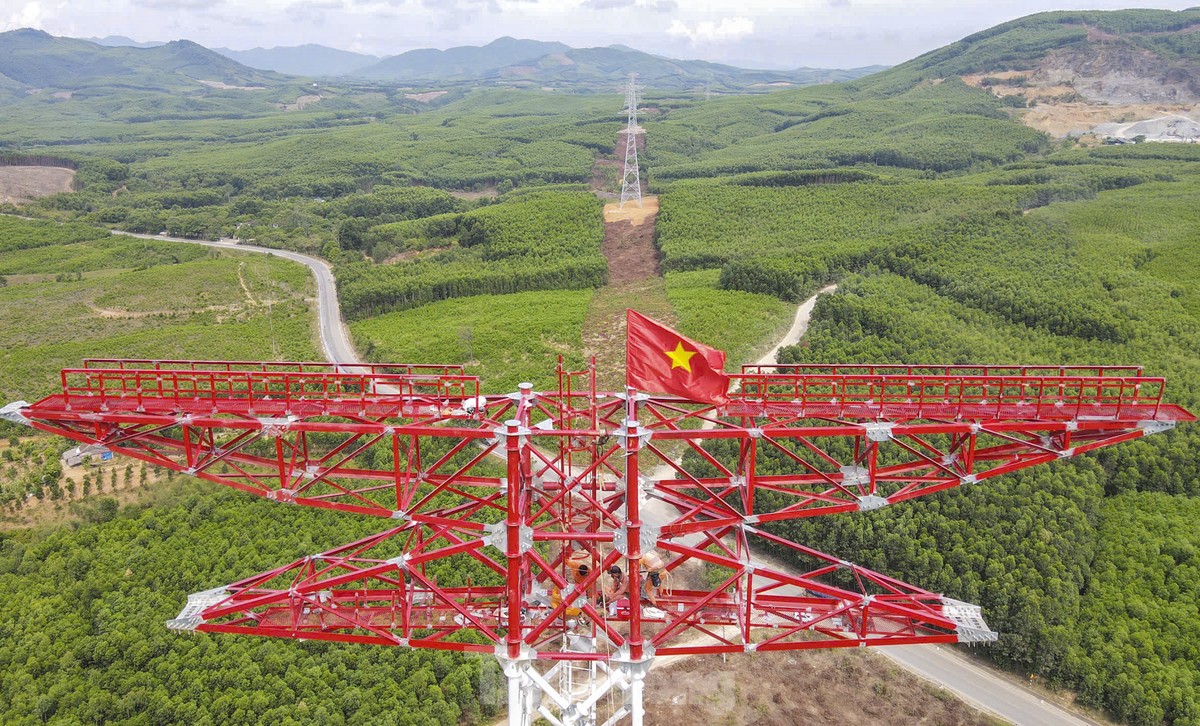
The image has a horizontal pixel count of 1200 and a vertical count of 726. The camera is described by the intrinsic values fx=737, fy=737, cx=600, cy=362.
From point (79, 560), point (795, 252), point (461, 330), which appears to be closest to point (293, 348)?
point (461, 330)

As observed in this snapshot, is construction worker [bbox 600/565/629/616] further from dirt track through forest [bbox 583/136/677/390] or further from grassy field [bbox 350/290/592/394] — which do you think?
grassy field [bbox 350/290/592/394]

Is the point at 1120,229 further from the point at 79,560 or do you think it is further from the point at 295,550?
the point at 79,560

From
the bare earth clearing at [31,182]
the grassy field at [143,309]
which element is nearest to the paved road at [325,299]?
the grassy field at [143,309]

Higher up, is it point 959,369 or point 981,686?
point 959,369

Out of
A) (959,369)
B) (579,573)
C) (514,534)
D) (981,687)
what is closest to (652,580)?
(579,573)

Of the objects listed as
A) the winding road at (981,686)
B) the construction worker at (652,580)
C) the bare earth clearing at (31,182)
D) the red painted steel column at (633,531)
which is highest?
the bare earth clearing at (31,182)

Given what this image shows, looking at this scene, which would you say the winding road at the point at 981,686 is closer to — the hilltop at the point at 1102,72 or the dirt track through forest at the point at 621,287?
the dirt track through forest at the point at 621,287

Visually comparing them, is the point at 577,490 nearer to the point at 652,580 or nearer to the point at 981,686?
the point at 652,580
